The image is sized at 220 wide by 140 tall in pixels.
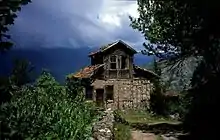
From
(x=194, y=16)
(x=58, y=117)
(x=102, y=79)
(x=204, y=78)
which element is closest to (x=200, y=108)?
(x=204, y=78)

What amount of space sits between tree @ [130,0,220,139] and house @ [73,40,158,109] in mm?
20702

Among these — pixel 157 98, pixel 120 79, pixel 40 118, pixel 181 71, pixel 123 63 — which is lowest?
pixel 40 118

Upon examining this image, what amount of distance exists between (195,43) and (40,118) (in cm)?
1168

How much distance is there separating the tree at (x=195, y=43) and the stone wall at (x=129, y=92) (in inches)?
821

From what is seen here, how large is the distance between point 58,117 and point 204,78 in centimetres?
871

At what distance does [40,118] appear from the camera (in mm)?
8445

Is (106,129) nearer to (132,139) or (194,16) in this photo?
(132,139)

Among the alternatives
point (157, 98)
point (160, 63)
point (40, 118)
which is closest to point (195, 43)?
point (160, 63)

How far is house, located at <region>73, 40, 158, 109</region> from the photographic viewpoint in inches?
1870

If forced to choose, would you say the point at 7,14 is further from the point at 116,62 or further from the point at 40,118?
the point at 116,62

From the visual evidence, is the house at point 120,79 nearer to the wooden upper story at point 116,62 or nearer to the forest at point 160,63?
the wooden upper story at point 116,62

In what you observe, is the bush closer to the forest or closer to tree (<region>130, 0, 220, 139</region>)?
the forest

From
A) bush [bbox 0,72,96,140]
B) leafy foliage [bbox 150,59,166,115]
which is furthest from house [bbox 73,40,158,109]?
bush [bbox 0,72,96,140]

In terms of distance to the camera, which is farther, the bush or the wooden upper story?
the wooden upper story
